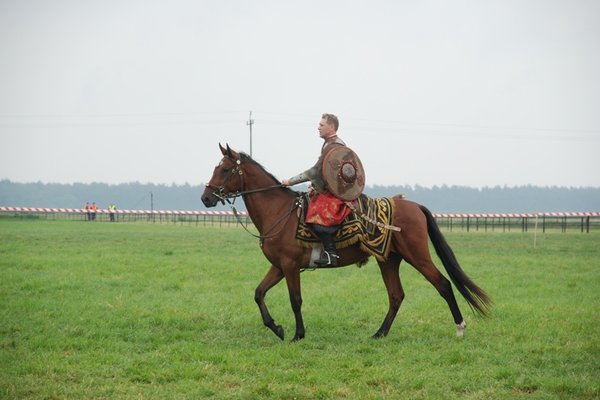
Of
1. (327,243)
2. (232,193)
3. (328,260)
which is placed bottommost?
(328,260)

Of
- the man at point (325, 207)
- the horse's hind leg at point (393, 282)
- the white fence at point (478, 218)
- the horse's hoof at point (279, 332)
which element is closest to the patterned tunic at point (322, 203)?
the man at point (325, 207)

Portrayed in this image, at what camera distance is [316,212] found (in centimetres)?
1040

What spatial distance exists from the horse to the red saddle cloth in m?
0.35

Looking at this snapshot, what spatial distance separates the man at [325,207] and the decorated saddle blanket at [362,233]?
109mm

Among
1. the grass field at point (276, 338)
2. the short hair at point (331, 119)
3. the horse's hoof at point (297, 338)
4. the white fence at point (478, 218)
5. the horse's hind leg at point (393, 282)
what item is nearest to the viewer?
→ the grass field at point (276, 338)

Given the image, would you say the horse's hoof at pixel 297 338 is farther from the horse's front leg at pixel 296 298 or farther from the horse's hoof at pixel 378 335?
the horse's hoof at pixel 378 335

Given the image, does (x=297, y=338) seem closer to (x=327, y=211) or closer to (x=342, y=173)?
(x=327, y=211)

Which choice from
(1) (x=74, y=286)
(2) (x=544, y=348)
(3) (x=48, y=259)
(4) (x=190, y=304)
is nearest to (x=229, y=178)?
(4) (x=190, y=304)

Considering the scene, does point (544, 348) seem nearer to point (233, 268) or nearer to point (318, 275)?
point (318, 275)

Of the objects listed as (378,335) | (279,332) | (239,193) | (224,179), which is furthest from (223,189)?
(378,335)

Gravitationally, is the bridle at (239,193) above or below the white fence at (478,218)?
above

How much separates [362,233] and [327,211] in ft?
1.96

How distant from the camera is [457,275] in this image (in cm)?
1081

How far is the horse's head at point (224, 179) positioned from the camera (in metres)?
10.7
